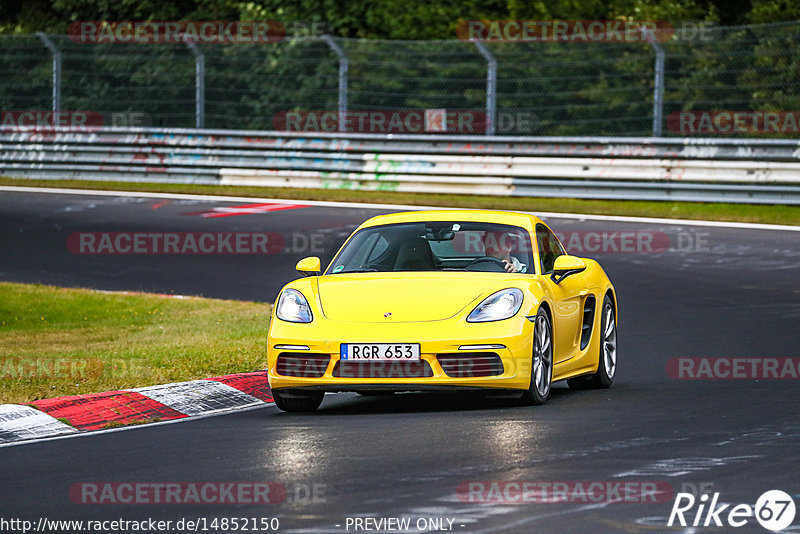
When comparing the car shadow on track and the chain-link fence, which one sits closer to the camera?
the car shadow on track

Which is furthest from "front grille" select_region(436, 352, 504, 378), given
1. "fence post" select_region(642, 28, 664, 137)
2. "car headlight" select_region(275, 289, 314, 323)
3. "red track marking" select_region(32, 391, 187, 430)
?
"fence post" select_region(642, 28, 664, 137)

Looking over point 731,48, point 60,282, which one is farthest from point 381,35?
point 60,282

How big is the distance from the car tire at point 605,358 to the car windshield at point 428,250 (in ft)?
3.35

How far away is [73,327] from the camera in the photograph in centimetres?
1441

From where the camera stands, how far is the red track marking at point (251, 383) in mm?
10258

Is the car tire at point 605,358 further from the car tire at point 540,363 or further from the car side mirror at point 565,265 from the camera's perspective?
the car tire at point 540,363

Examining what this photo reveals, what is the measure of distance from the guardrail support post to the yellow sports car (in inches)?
530

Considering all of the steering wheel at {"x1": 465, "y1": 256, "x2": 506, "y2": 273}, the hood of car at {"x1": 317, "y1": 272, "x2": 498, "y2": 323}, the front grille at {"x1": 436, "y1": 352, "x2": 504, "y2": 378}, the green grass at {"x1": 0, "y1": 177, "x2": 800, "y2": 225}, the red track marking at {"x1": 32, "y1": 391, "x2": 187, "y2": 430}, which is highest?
the steering wheel at {"x1": 465, "y1": 256, "x2": 506, "y2": 273}

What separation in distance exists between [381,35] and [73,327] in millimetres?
18049

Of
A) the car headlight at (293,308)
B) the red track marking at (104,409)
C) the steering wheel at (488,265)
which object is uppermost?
the steering wheel at (488,265)

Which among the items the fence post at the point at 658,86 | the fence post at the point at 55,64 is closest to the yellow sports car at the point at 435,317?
the fence post at the point at 658,86

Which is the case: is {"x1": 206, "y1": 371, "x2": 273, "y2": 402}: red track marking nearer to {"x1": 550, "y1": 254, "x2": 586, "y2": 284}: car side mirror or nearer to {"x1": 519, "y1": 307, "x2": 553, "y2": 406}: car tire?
{"x1": 519, "y1": 307, "x2": 553, "y2": 406}: car tire

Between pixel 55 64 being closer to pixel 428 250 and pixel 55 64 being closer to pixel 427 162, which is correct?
pixel 427 162

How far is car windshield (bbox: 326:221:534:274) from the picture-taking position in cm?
996
